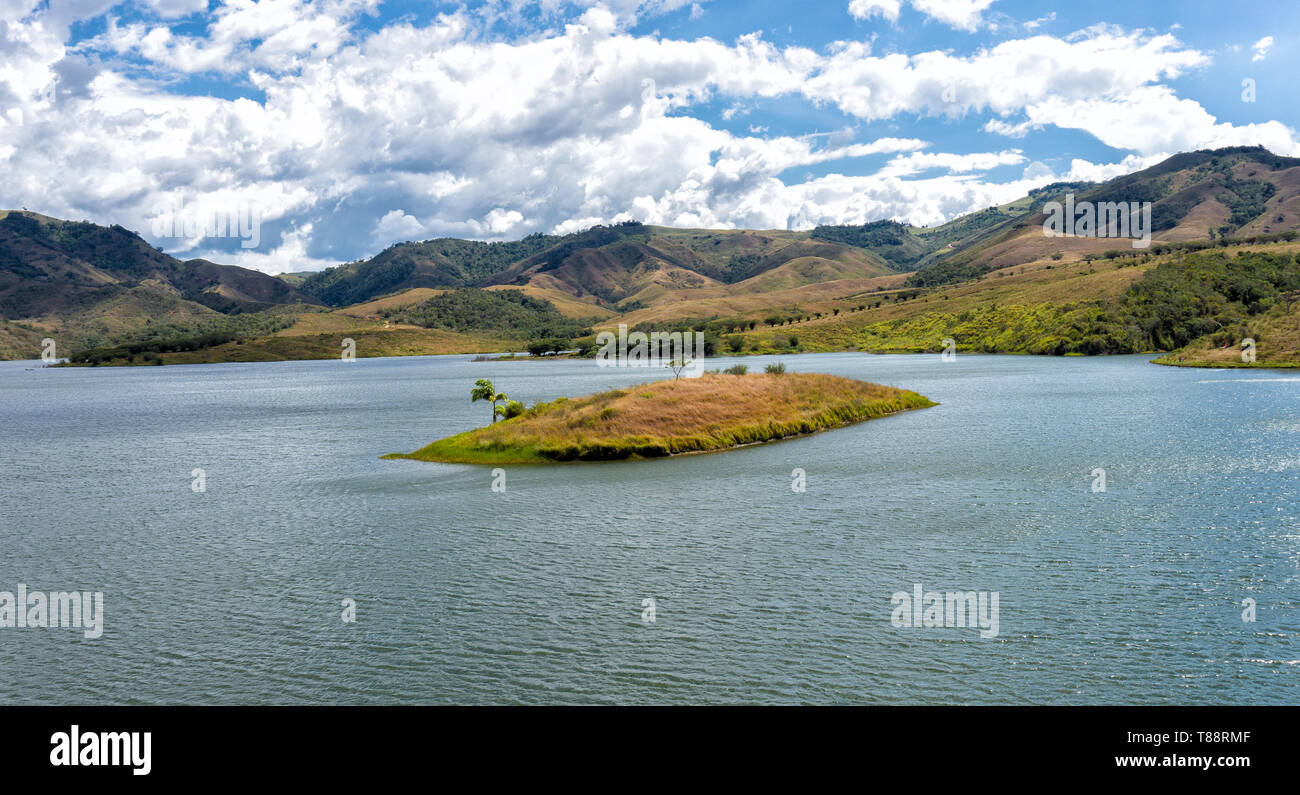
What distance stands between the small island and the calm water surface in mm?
3397

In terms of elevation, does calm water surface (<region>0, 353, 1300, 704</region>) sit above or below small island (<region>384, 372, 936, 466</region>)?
below

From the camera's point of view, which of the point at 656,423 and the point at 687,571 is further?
the point at 656,423

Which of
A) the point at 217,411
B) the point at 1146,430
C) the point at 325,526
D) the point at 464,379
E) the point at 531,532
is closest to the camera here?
the point at 531,532

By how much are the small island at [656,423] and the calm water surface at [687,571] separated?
340 cm

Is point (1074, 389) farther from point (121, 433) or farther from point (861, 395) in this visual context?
point (121, 433)

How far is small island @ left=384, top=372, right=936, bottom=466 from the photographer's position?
6756cm

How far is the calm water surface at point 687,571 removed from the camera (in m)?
23.6

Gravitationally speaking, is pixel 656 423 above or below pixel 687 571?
above

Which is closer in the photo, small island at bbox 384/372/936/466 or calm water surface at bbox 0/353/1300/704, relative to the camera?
calm water surface at bbox 0/353/1300/704

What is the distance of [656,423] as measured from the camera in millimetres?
71562

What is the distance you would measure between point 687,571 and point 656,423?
124ft
